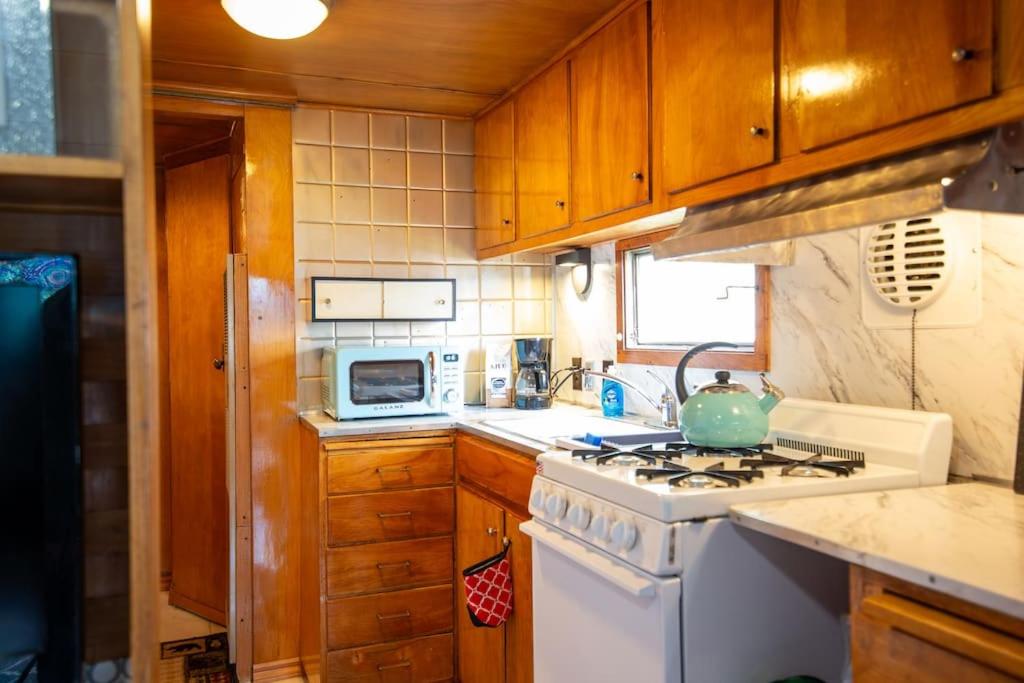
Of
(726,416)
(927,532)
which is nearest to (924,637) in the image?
(927,532)

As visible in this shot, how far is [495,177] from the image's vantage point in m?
3.17

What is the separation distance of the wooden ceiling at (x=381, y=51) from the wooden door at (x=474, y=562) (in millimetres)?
1520

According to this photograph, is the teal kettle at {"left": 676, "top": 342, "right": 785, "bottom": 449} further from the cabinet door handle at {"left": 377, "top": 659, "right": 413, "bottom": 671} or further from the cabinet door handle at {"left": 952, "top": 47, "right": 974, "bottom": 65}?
the cabinet door handle at {"left": 377, "top": 659, "right": 413, "bottom": 671}

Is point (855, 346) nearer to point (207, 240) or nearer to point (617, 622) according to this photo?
point (617, 622)

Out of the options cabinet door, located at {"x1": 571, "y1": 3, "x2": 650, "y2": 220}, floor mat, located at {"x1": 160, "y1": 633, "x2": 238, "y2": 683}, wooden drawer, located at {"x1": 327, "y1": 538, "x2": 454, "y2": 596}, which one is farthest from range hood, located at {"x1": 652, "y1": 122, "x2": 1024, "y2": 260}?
floor mat, located at {"x1": 160, "y1": 633, "x2": 238, "y2": 683}

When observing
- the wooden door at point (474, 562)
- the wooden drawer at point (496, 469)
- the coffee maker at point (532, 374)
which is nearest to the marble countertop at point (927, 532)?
the wooden drawer at point (496, 469)

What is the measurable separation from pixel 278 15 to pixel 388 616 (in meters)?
1.99

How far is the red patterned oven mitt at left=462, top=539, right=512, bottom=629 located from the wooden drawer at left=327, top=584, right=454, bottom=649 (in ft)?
1.65

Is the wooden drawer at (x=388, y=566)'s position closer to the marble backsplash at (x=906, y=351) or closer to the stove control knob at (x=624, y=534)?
the marble backsplash at (x=906, y=351)

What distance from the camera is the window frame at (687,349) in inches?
87.3

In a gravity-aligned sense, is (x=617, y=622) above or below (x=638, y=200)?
below

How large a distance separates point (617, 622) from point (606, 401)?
1.33 metres

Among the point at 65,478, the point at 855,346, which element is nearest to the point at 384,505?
Result: the point at 855,346

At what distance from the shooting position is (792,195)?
1.62 m
